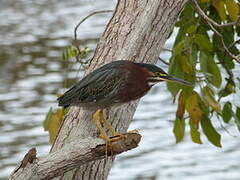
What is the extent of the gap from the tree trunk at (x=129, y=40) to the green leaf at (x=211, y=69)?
14.1 inches

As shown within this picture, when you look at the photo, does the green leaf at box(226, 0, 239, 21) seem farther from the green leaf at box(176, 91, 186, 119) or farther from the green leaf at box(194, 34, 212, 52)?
the green leaf at box(176, 91, 186, 119)

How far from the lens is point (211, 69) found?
3982mm

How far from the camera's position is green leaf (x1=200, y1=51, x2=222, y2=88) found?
13.0ft

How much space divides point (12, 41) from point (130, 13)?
17.6ft

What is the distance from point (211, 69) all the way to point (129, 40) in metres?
0.60

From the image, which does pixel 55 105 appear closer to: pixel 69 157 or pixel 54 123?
pixel 54 123

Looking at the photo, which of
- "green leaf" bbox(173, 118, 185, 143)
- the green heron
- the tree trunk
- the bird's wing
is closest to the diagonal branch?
the green heron

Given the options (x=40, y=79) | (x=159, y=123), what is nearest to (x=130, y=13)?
(x=159, y=123)

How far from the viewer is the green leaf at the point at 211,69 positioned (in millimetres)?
3949

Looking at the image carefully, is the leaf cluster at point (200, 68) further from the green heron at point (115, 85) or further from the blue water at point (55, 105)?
the blue water at point (55, 105)

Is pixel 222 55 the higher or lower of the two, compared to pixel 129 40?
lower

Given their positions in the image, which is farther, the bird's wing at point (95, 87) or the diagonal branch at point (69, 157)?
the bird's wing at point (95, 87)

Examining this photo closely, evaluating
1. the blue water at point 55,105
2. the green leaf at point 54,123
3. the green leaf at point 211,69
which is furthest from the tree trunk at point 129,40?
the blue water at point 55,105

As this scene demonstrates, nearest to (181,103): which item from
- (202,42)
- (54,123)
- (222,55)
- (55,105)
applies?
(202,42)
